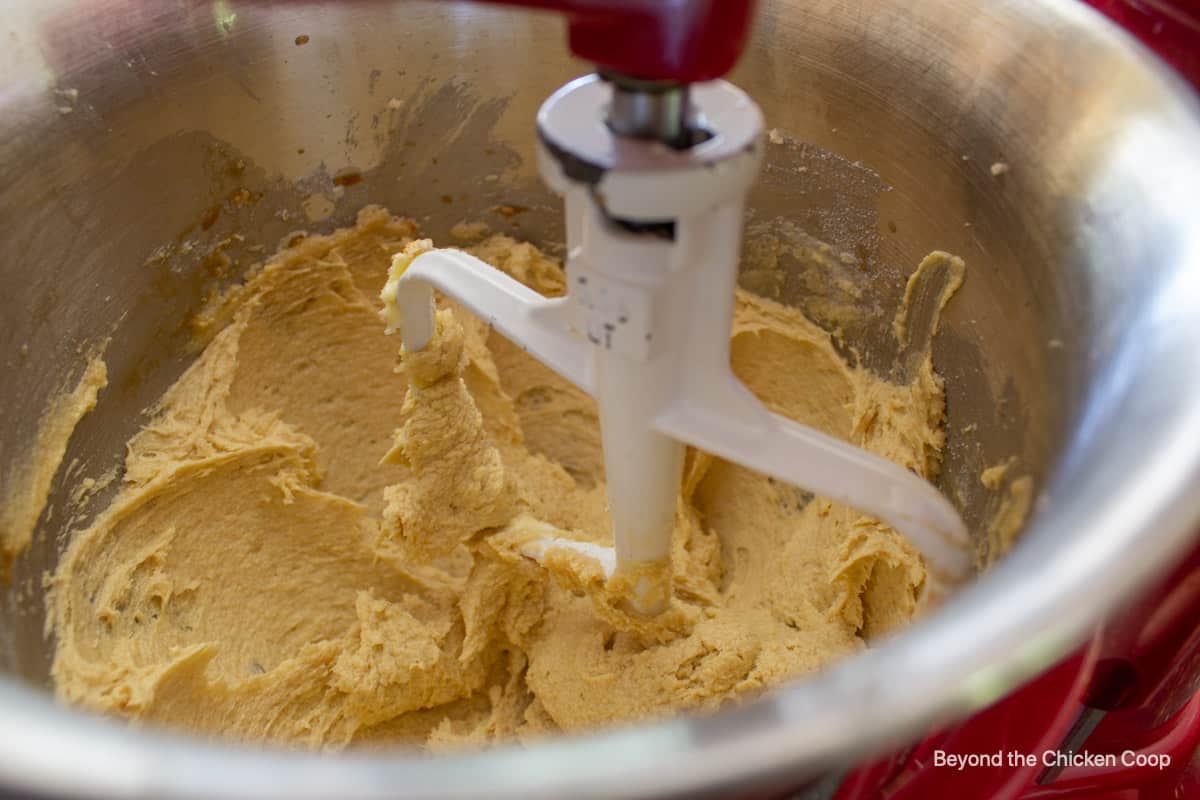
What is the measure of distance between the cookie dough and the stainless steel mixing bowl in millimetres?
38

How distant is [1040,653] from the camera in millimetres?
331

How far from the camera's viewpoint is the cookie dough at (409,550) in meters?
0.71

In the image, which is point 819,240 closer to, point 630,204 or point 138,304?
point 630,204

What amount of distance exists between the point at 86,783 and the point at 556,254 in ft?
2.25

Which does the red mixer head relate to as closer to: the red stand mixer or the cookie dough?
the red stand mixer

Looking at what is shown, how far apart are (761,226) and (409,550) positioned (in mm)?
403

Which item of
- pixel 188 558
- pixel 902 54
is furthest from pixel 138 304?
pixel 902 54

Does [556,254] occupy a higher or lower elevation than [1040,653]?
lower

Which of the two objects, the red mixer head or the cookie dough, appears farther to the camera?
the cookie dough

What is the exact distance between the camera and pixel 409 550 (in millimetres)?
780

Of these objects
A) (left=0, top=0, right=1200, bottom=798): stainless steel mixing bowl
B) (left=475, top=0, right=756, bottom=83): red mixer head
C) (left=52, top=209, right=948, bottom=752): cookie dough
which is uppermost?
(left=475, top=0, right=756, bottom=83): red mixer head

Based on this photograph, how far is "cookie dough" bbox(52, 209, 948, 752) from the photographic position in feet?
2.34

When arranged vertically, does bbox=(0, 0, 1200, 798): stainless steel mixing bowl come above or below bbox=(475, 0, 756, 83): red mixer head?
below

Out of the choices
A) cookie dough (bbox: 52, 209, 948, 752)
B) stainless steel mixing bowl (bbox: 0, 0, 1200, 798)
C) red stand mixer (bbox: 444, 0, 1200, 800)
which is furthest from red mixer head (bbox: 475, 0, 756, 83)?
cookie dough (bbox: 52, 209, 948, 752)
